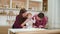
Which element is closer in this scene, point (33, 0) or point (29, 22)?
point (29, 22)

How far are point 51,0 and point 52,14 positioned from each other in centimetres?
12

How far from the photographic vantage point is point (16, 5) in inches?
182

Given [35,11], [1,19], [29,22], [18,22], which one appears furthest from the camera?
[35,11]

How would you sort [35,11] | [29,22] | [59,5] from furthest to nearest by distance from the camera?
1. [35,11]
2. [29,22]
3. [59,5]

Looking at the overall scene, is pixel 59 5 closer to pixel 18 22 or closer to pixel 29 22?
pixel 29 22

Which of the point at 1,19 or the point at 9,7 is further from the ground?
the point at 9,7

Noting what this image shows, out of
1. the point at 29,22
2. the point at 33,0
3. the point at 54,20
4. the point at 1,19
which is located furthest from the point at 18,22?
the point at 33,0

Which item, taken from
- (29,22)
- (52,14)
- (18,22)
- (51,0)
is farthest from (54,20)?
(18,22)

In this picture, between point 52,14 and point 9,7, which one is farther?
point 9,7

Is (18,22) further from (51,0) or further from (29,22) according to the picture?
(51,0)

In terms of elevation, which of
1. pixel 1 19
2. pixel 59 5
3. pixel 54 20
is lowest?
pixel 1 19

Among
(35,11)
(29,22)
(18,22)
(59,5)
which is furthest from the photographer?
(35,11)

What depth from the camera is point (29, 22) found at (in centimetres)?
225

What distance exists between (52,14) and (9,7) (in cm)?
360
